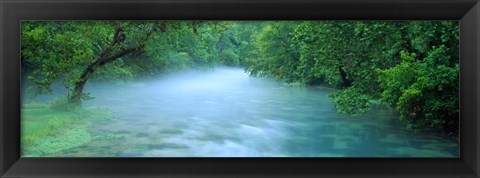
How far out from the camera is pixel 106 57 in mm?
3631

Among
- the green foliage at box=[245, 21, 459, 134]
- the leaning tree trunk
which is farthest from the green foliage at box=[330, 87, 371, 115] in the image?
the leaning tree trunk

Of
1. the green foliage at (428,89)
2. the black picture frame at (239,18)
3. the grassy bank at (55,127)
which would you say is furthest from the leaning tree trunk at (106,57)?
the black picture frame at (239,18)

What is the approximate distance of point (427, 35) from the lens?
3.20 m

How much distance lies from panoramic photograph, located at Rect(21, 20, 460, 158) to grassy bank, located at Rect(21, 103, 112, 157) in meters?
0.01

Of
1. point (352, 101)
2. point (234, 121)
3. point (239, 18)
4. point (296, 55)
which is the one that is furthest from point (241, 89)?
point (239, 18)

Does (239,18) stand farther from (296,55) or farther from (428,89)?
(296,55)

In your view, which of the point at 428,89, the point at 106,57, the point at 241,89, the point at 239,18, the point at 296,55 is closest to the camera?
the point at 239,18

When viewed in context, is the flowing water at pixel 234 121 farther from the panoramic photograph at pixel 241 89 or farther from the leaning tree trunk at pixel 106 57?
the leaning tree trunk at pixel 106 57

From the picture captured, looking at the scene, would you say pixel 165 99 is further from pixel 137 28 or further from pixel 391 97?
pixel 391 97

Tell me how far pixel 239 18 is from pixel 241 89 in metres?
2.34

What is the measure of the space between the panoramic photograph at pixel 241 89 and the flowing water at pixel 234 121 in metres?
0.01

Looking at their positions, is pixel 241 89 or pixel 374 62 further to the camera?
pixel 241 89

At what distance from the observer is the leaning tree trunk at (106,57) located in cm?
353

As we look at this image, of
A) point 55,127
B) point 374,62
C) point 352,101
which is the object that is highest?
point 374,62
